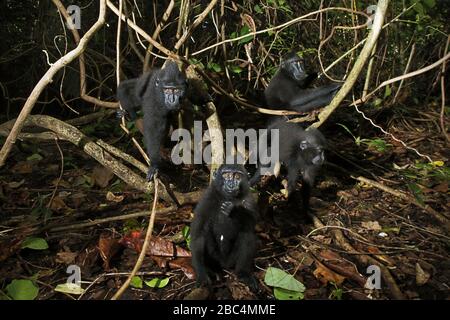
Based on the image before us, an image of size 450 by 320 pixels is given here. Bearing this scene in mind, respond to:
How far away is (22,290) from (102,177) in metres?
2.59

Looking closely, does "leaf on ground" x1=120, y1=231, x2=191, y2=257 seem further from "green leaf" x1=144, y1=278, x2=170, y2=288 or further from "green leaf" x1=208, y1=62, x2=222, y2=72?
"green leaf" x1=208, y1=62, x2=222, y2=72

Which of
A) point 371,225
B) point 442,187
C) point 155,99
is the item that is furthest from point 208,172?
point 442,187

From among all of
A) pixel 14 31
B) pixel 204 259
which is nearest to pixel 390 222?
pixel 204 259

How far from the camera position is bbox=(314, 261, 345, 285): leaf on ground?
4.45m

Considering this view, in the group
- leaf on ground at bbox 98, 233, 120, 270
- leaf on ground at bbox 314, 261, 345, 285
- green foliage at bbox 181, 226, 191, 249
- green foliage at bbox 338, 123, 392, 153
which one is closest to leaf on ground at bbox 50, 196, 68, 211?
leaf on ground at bbox 98, 233, 120, 270

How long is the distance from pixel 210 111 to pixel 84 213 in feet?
6.98

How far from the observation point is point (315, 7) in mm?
8156

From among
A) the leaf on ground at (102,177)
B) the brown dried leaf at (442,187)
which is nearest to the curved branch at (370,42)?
the brown dried leaf at (442,187)

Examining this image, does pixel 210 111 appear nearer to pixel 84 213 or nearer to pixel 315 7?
pixel 84 213

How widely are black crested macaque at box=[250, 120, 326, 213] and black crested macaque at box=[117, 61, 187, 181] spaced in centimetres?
140

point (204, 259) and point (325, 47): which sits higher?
point (325, 47)

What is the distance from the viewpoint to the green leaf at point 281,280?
4.30m

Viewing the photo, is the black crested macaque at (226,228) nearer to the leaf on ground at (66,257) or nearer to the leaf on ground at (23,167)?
the leaf on ground at (66,257)

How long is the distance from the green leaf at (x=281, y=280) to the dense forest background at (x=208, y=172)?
0.03m
